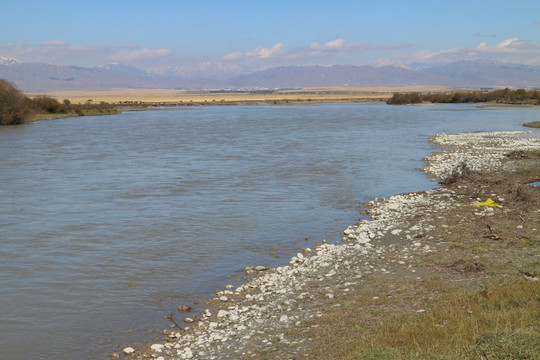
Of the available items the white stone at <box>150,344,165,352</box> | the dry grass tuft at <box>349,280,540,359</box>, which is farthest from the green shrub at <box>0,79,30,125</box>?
the dry grass tuft at <box>349,280,540,359</box>

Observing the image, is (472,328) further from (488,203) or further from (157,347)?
(488,203)

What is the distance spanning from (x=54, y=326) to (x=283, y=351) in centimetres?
474

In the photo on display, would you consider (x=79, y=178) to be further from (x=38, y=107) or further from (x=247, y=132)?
(x=38, y=107)

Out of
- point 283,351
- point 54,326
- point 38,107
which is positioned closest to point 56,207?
point 54,326

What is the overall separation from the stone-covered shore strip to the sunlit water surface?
673mm

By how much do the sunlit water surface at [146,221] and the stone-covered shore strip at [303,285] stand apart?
0.67 meters

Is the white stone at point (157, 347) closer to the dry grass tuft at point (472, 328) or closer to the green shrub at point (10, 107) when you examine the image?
the dry grass tuft at point (472, 328)

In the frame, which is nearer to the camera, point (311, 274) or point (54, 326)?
point (54, 326)

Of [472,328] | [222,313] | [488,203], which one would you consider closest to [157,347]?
[222,313]

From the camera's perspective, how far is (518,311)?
7105mm

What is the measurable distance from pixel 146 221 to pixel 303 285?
812 cm

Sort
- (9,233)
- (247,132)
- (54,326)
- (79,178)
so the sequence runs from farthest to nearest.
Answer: (247,132)
(79,178)
(9,233)
(54,326)

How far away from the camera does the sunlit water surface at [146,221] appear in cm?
1016

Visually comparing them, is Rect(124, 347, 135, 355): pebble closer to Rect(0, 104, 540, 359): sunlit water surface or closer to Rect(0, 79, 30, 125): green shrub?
Rect(0, 104, 540, 359): sunlit water surface
